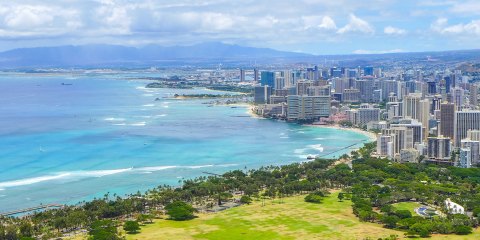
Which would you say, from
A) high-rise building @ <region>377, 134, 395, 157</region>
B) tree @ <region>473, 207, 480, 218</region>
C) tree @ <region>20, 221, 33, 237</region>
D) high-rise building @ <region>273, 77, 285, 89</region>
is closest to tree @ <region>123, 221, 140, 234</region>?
tree @ <region>20, 221, 33, 237</region>

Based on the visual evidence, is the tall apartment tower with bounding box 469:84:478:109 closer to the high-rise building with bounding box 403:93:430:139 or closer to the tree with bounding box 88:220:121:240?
the high-rise building with bounding box 403:93:430:139

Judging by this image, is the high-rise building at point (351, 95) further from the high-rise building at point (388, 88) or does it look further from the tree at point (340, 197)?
the tree at point (340, 197)

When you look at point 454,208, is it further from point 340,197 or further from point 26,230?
point 26,230

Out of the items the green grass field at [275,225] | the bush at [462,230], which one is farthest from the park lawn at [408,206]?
the bush at [462,230]

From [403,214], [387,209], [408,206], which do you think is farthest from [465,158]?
[403,214]

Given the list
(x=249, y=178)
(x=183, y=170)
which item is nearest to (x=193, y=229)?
(x=249, y=178)

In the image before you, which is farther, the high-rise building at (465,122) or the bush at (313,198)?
the high-rise building at (465,122)
